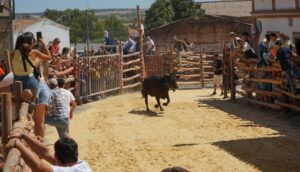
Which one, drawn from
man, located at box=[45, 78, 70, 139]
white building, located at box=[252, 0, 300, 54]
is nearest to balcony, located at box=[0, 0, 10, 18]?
man, located at box=[45, 78, 70, 139]

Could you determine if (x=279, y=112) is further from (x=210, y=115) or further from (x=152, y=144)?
(x=152, y=144)

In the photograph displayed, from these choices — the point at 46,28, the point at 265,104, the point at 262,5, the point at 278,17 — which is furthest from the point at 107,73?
the point at 46,28

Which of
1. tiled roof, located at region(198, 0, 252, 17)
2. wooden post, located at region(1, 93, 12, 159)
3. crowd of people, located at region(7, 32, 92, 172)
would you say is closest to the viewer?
crowd of people, located at region(7, 32, 92, 172)

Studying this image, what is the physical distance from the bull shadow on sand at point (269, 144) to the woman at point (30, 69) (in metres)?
3.88

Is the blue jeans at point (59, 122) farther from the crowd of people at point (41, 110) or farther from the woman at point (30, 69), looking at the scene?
the woman at point (30, 69)

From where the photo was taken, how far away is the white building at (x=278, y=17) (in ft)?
76.6

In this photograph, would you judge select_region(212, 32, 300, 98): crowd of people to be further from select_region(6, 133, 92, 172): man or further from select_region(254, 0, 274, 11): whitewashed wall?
select_region(6, 133, 92, 172): man

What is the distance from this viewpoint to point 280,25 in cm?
2492

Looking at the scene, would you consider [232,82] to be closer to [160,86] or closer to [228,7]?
[160,86]

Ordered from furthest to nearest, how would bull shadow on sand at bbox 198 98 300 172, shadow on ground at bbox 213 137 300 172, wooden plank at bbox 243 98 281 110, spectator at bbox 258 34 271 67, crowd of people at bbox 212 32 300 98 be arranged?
spectator at bbox 258 34 271 67
wooden plank at bbox 243 98 281 110
crowd of people at bbox 212 32 300 98
bull shadow on sand at bbox 198 98 300 172
shadow on ground at bbox 213 137 300 172

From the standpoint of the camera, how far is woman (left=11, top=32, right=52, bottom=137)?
29.6 ft

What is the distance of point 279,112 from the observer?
1727cm

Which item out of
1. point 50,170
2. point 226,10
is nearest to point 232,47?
point 50,170

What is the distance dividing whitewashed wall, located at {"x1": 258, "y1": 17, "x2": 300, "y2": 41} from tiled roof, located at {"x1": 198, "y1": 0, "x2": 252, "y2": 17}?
26282 mm
